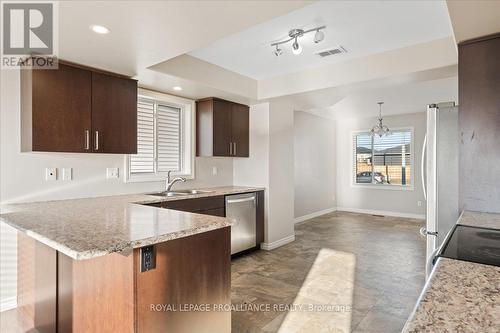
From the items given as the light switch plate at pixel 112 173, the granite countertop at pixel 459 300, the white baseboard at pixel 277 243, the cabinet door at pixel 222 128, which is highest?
the cabinet door at pixel 222 128

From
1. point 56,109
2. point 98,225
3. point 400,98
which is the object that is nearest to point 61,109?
point 56,109

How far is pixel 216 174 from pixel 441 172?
10.1 ft

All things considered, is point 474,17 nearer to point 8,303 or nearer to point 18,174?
point 18,174

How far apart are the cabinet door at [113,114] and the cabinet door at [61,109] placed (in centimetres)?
8

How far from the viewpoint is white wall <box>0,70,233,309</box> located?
2.58 metres

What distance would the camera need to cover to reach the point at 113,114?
9.96 feet

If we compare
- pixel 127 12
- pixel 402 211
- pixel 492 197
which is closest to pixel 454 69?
pixel 492 197

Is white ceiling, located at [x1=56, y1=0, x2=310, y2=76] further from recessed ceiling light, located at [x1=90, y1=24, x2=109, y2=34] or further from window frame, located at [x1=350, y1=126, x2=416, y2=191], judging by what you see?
window frame, located at [x1=350, y1=126, x2=416, y2=191]

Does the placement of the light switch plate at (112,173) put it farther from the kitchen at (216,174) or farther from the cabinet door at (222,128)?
the cabinet door at (222,128)

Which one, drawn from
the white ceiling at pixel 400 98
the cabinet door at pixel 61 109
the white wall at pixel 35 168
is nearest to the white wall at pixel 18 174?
the white wall at pixel 35 168

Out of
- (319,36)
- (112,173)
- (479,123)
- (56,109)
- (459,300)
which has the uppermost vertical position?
(319,36)

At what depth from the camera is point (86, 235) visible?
4.89 ft

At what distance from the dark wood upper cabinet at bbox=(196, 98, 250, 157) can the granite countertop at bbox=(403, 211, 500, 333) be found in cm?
346

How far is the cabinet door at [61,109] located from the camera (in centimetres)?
252
